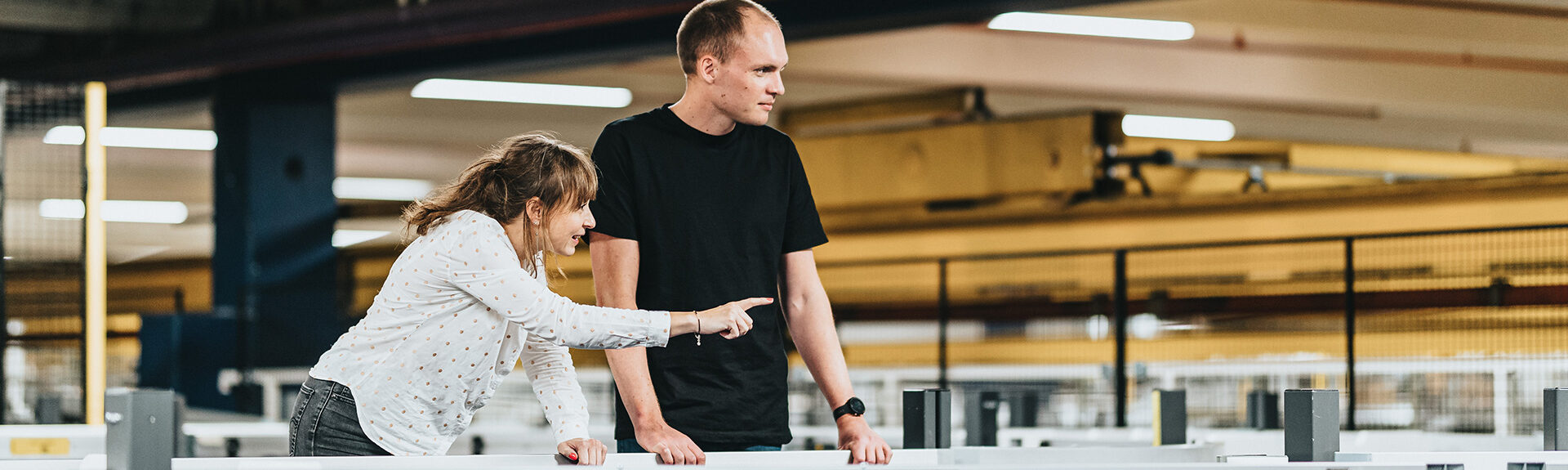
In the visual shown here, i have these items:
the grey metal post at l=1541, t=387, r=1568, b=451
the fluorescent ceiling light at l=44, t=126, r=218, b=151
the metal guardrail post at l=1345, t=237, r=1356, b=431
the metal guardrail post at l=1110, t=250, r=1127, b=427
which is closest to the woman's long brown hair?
the grey metal post at l=1541, t=387, r=1568, b=451

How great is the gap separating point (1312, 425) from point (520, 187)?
1.33 metres

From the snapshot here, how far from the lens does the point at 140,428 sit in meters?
2.02

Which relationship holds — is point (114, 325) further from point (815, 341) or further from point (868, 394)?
point (815, 341)

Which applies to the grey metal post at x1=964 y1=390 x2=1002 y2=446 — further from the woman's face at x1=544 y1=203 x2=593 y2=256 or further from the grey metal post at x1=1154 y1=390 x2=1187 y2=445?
the woman's face at x1=544 y1=203 x2=593 y2=256

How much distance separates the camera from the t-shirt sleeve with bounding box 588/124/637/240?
2.58m

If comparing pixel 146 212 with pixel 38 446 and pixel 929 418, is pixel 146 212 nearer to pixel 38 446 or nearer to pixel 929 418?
pixel 38 446

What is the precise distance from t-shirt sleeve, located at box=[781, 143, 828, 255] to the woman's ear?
0.52 metres

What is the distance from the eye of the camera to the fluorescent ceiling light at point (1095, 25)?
30.6ft

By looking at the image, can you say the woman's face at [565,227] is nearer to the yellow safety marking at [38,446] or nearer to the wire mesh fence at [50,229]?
the yellow safety marking at [38,446]

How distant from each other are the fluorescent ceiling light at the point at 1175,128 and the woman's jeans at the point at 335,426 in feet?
36.4

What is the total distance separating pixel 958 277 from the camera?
11.3 meters

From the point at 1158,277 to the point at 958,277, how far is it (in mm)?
1987

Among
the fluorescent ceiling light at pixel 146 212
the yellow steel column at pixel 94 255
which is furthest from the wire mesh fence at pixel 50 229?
the fluorescent ceiling light at pixel 146 212

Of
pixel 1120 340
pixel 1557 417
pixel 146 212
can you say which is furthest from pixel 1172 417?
pixel 146 212
